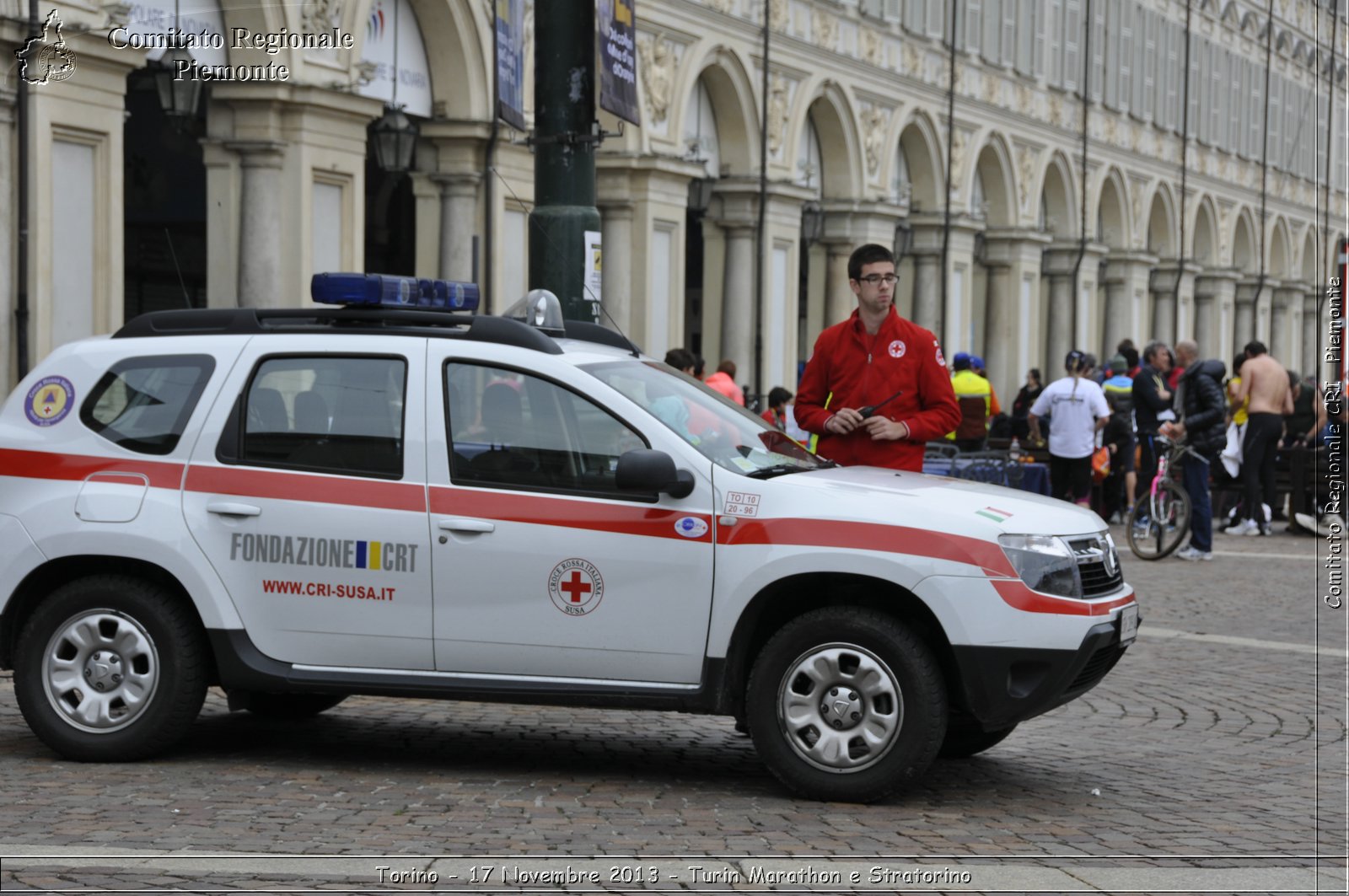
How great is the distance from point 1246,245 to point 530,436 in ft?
186

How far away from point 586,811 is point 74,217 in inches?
494

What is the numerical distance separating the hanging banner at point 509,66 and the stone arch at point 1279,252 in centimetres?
5469

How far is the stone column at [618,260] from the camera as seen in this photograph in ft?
91.6

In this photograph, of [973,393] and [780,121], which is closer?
[973,393]

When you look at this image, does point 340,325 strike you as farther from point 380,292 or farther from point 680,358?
point 680,358

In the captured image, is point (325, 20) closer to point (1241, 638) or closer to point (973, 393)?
point (973, 393)

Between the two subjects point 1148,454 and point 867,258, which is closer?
point 867,258

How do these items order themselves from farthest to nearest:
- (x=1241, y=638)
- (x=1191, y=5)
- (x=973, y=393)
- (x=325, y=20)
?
(x=1191, y=5) < (x=973, y=393) < (x=325, y=20) < (x=1241, y=638)

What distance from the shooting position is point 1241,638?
12250 millimetres

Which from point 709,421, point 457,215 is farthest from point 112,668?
point 457,215

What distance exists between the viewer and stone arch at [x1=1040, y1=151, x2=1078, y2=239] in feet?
149

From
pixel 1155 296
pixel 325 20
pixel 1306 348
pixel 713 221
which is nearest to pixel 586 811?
pixel 325 20

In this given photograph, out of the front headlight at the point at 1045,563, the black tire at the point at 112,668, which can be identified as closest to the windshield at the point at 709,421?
the front headlight at the point at 1045,563

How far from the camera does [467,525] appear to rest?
7047 mm
